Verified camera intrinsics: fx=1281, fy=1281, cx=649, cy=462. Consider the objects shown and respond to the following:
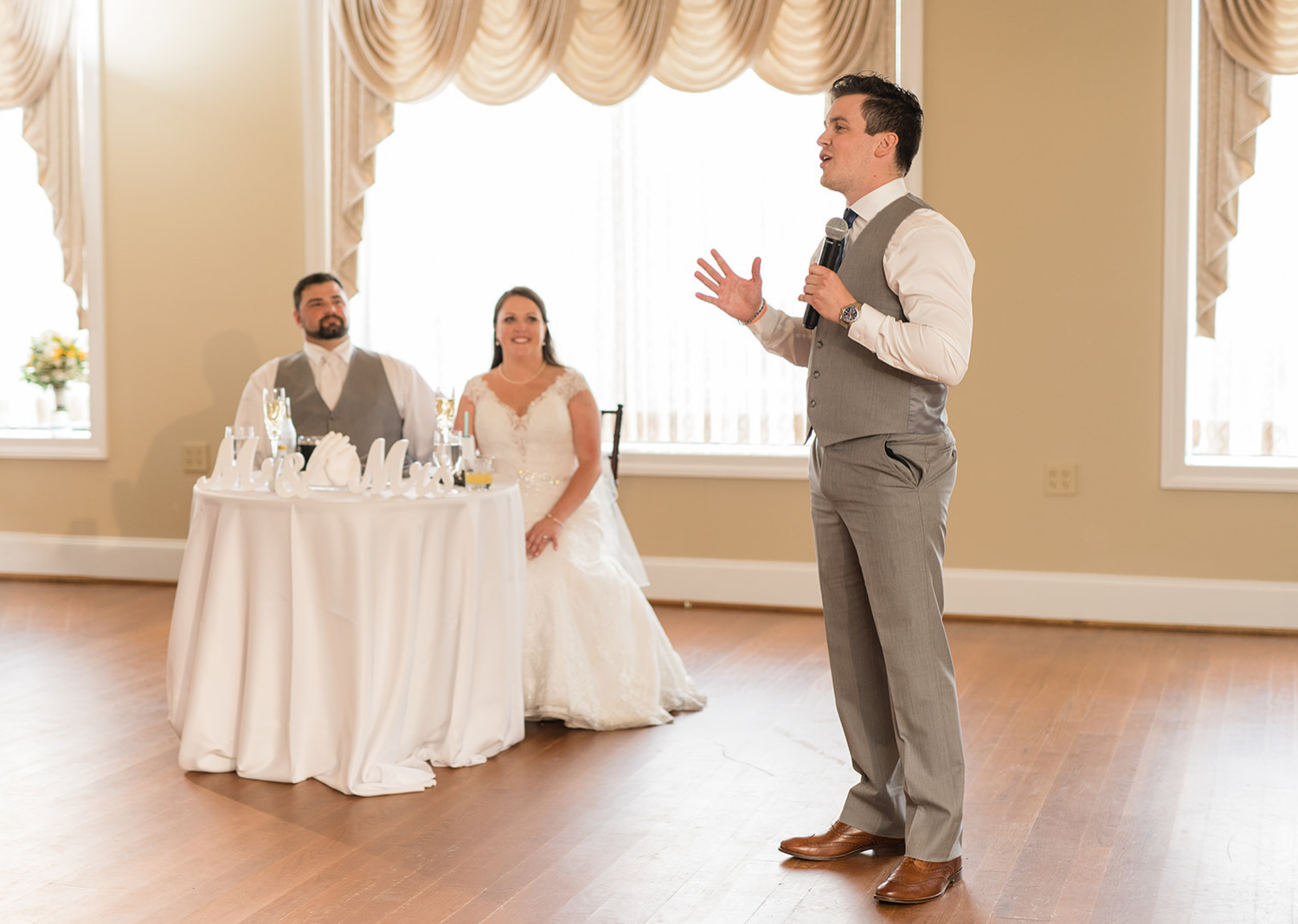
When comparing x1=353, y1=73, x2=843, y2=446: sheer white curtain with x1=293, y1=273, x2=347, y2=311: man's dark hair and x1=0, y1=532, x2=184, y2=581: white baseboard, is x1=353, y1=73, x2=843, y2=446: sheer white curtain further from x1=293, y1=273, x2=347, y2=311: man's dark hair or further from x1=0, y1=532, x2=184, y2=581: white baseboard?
x1=0, y1=532, x2=184, y2=581: white baseboard

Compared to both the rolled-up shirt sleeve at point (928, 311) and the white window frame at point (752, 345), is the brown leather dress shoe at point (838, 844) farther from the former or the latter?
the white window frame at point (752, 345)

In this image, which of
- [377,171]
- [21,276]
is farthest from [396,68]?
[21,276]

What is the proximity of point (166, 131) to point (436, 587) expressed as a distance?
4.00 metres

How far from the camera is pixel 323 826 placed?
3219 mm

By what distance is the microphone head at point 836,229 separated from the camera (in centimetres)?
269

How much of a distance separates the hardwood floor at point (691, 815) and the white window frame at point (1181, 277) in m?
0.89

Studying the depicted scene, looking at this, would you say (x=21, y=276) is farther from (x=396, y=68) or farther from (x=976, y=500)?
(x=976, y=500)

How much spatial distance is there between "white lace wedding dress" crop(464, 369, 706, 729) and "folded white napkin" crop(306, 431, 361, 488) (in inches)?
23.8

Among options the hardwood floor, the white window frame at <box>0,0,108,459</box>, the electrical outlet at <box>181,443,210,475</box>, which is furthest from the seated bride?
the white window frame at <box>0,0,108,459</box>

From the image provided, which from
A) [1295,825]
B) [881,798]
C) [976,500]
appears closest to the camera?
[881,798]

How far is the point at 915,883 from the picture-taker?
8.94ft

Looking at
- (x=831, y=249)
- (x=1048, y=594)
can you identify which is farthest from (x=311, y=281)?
(x=1048, y=594)

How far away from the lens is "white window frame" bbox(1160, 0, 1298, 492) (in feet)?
17.4

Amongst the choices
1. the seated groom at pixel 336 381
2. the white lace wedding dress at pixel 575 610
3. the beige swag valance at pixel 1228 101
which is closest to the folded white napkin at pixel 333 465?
the white lace wedding dress at pixel 575 610
